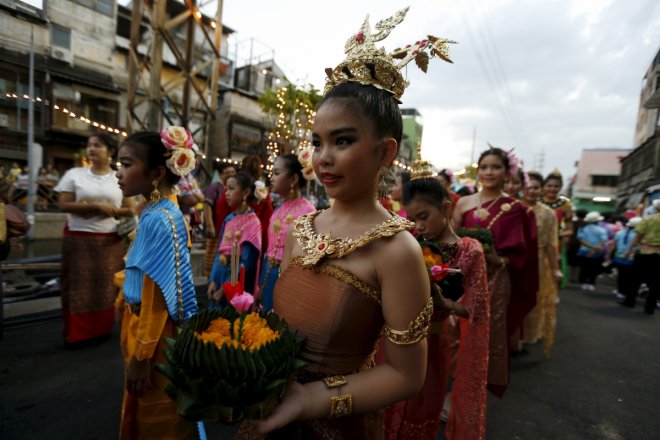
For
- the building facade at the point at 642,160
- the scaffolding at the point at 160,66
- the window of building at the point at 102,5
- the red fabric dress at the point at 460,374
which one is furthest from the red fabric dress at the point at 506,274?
the window of building at the point at 102,5

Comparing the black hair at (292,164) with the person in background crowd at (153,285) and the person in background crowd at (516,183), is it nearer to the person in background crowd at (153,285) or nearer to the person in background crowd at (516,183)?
the person in background crowd at (153,285)

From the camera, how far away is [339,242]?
1126 mm

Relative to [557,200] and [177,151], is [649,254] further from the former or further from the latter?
[177,151]

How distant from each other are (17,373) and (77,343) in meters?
0.57

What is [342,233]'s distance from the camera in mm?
1180

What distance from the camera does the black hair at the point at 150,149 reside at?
2.09 metres

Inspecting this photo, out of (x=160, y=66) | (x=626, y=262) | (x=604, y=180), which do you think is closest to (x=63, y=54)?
(x=160, y=66)

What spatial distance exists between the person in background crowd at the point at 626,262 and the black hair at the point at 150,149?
925 cm

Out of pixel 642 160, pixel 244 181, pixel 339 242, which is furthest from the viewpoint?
pixel 642 160

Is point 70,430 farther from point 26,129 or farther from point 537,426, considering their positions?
point 26,129

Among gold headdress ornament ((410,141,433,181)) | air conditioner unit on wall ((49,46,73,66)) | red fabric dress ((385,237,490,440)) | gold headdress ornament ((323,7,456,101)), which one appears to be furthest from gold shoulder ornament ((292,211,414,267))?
air conditioner unit on wall ((49,46,73,66))

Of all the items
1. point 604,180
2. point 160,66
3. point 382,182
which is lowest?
Answer: point 382,182

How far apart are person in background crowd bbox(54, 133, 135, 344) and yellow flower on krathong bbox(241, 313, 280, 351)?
3.44 m

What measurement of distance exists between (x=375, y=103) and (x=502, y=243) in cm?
284
